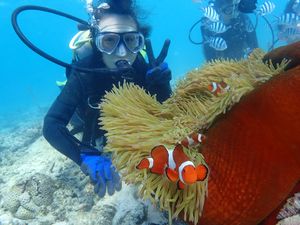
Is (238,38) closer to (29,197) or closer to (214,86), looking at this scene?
(29,197)

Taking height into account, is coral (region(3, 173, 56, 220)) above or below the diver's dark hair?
below

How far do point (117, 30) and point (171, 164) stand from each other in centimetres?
287

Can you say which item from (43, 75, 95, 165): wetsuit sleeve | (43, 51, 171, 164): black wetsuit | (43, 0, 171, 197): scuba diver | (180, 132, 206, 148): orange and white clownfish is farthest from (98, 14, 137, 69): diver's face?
(180, 132, 206, 148): orange and white clownfish

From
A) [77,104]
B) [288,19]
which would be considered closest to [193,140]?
[77,104]

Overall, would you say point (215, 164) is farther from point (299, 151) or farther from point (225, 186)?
point (299, 151)

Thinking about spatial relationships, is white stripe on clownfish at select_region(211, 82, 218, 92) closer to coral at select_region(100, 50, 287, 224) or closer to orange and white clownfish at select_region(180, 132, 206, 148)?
coral at select_region(100, 50, 287, 224)

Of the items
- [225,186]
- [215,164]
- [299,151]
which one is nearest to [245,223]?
[225,186]

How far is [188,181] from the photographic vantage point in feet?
4.31

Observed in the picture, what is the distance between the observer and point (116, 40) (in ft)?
13.1

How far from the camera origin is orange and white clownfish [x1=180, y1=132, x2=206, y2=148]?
5.81 ft

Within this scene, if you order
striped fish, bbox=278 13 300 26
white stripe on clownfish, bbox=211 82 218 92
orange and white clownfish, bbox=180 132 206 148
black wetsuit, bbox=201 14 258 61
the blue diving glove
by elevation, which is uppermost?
black wetsuit, bbox=201 14 258 61

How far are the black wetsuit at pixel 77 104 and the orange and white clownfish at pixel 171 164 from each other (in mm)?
2307

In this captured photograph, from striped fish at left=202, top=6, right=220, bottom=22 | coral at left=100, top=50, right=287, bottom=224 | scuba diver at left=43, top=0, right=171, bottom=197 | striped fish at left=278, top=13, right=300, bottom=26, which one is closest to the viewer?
coral at left=100, top=50, right=287, bottom=224

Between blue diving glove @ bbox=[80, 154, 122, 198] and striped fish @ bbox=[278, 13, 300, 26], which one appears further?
striped fish @ bbox=[278, 13, 300, 26]
